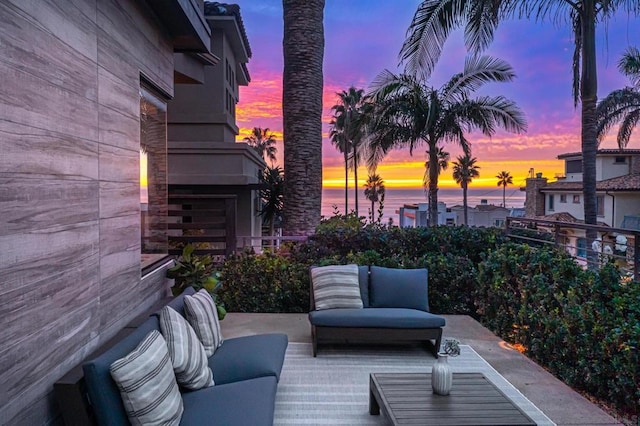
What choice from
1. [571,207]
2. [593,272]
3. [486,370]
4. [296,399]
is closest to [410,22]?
[593,272]

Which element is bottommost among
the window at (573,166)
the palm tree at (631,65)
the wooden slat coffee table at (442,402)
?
the wooden slat coffee table at (442,402)

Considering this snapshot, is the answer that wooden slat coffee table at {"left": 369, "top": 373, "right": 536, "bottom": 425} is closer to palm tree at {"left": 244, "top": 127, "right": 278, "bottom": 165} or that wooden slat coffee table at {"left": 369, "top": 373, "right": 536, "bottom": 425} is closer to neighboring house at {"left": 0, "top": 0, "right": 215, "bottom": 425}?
neighboring house at {"left": 0, "top": 0, "right": 215, "bottom": 425}

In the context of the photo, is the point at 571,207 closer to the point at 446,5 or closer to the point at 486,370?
the point at 446,5

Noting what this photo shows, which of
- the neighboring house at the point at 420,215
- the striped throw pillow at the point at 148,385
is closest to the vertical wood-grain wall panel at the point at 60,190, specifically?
the striped throw pillow at the point at 148,385

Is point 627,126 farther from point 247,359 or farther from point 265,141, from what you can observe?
point 265,141

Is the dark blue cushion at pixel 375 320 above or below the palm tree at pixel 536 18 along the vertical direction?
below

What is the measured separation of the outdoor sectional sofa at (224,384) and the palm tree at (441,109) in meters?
9.76

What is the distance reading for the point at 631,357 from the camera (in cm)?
338

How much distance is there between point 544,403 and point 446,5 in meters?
7.07

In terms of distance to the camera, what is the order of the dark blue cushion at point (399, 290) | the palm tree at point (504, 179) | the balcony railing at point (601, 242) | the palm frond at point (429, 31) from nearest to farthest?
the balcony railing at point (601, 242)
the dark blue cushion at point (399, 290)
the palm frond at point (429, 31)
the palm tree at point (504, 179)

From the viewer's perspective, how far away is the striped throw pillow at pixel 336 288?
16.1 ft

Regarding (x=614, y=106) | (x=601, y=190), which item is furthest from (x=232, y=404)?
(x=601, y=190)

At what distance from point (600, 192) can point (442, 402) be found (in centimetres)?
2314

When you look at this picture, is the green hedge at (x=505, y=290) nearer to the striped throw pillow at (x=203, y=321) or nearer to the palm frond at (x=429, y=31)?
the striped throw pillow at (x=203, y=321)
